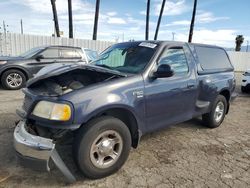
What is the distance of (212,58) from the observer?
17.5 ft

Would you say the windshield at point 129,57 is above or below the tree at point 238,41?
below

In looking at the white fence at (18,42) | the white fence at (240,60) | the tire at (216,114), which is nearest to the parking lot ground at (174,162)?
the tire at (216,114)

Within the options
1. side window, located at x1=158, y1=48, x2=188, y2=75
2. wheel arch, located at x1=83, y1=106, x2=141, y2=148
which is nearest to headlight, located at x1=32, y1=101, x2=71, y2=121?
wheel arch, located at x1=83, y1=106, x2=141, y2=148

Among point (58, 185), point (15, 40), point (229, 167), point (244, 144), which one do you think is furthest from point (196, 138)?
point (15, 40)

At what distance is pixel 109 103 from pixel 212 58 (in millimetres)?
3128

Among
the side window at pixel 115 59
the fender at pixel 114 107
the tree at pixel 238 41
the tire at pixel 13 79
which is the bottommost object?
the tire at pixel 13 79

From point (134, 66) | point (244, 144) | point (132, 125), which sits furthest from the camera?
point (244, 144)

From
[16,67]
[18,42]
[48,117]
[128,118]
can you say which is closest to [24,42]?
[18,42]

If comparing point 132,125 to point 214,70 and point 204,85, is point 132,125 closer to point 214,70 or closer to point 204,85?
point 204,85

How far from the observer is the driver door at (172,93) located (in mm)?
3727

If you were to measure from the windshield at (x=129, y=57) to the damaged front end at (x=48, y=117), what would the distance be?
Answer: 51 centimetres

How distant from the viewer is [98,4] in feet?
69.2

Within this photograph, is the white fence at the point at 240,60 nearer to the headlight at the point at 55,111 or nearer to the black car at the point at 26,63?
the black car at the point at 26,63

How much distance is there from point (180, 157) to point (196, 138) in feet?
3.41
